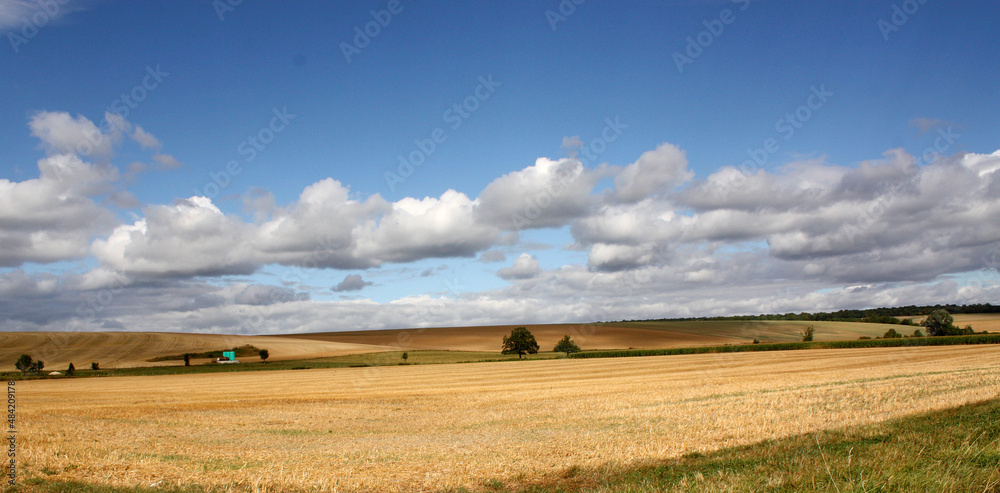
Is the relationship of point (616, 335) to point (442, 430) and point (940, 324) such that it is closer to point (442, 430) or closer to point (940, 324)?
point (940, 324)

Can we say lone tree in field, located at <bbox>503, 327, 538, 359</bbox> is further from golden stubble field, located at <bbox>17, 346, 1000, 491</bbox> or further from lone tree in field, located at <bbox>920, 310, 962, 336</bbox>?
lone tree in field, located at <bbox>920, 310, 962, 336</bbox>

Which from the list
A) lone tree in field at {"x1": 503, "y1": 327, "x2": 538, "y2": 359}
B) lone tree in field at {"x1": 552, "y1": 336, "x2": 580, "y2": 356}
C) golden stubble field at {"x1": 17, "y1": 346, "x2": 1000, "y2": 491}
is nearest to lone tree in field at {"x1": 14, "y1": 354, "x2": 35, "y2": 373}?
golden stubble field at {"x1": 17, "y1": 346, "x2": 1000, "y2": 491}

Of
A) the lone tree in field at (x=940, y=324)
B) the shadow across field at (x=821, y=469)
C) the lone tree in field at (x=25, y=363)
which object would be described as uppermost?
the shadow across field at (x=821, y=469)

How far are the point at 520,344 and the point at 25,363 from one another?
79.4m

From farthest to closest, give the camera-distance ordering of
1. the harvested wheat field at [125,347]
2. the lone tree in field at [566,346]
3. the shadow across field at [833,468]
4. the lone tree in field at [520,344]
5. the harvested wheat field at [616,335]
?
the harvested wheat field at [616,335] < the lone tree in field at [566,346] < the lone tree in field at [520,344] < the harvested wheat field at [125,347] < the shadow across field at [833,468]

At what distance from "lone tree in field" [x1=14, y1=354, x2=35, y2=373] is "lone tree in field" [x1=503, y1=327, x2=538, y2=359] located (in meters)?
74.9

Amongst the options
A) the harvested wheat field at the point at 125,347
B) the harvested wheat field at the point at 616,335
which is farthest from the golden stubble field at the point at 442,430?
the harvested wheat field at the point at 616,335

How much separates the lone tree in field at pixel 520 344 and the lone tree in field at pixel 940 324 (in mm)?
84779

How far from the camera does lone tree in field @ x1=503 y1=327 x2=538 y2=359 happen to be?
332 feet

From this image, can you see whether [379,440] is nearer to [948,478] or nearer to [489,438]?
[489,438]

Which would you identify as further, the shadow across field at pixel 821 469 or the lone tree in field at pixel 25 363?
the lone tree in field at pixel 25 363

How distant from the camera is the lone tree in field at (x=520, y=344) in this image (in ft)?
332

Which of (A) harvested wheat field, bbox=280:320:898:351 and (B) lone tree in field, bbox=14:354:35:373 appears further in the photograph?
(A) harvested wheat field, bbox=280:320:898:351

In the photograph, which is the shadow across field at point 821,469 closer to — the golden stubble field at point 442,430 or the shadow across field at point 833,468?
the shadow across field at point 833,468
